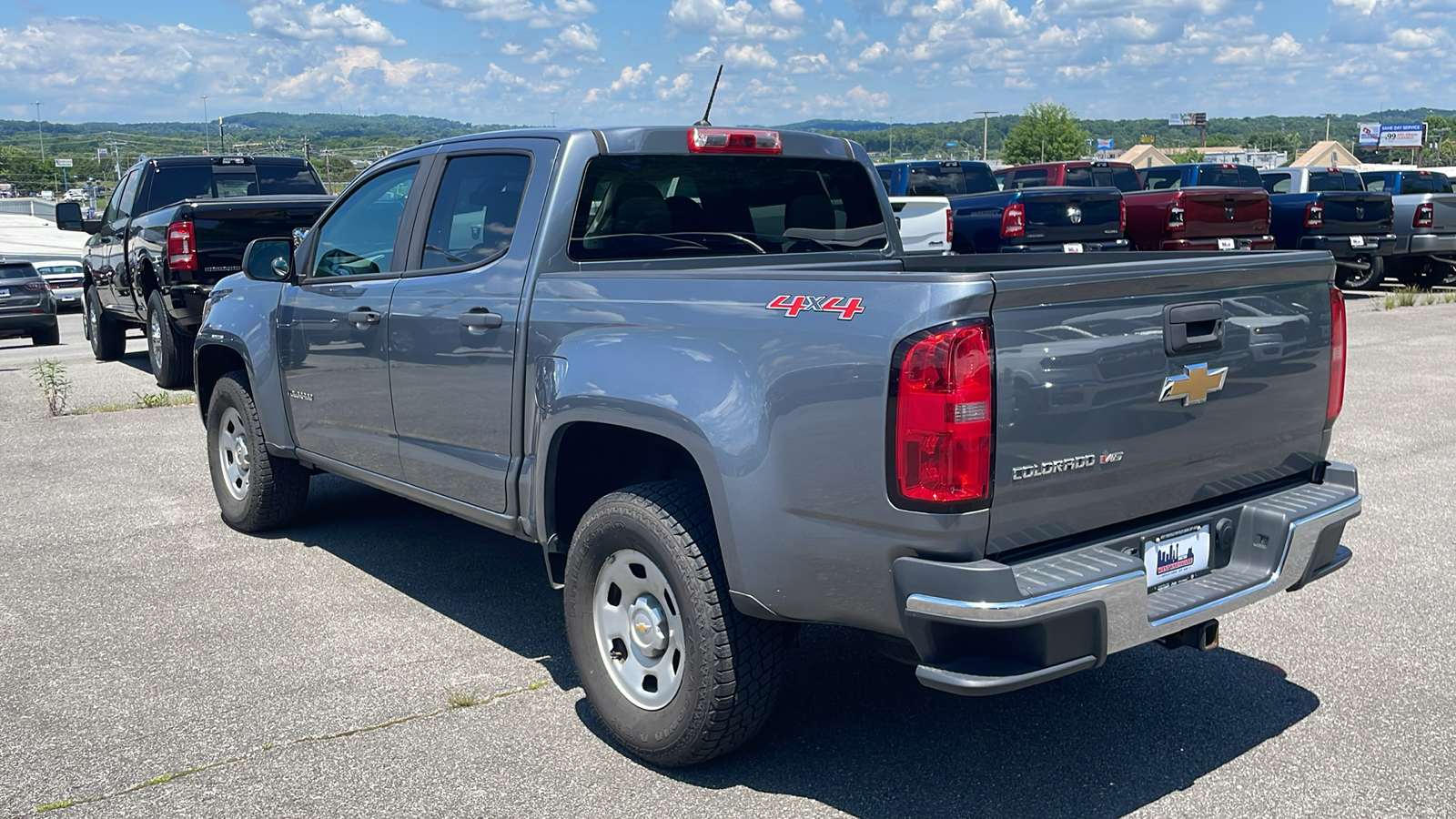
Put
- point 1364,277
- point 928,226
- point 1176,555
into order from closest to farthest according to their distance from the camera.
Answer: point 1176,555
point 928,226
point 1364,277

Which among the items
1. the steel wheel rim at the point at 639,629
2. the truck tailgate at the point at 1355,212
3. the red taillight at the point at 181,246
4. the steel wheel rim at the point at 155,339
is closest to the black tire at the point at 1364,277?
the truck tailgate at the point at 1355,212

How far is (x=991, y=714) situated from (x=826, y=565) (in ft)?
4.07

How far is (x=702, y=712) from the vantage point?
3.52 metres

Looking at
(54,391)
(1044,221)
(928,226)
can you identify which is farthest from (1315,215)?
(54,391)

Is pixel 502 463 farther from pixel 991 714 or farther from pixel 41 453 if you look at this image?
pixel 41 453

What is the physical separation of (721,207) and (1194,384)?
2.05 metres

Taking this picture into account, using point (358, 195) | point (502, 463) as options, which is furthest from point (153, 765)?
point (358, 195)

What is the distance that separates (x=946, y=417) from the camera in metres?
2.98

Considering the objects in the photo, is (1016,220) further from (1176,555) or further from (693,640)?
(693,640)

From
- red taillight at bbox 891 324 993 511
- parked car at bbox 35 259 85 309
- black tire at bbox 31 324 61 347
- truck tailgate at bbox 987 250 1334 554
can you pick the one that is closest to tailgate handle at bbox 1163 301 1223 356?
truck tailgate at bbox 987 250 1334 554

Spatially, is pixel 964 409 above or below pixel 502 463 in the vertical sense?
above

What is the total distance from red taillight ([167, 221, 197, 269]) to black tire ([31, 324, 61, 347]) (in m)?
8.78

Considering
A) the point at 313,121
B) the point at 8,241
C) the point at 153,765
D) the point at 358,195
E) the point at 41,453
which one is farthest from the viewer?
the point at 313,121

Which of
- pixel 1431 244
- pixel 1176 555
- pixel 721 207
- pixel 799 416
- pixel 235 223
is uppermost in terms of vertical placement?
pixel 721 207
